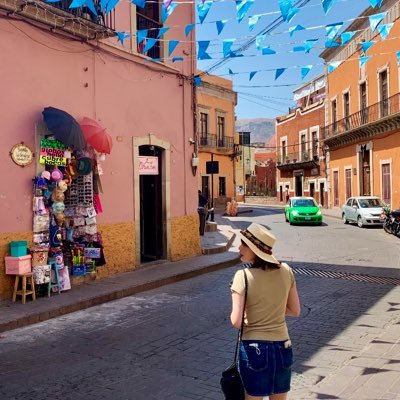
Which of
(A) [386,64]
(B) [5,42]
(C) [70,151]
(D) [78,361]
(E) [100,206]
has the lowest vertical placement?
(D) [78,361]

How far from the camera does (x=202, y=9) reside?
716 cm

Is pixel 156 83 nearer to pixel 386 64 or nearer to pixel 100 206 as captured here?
pixel 100 206

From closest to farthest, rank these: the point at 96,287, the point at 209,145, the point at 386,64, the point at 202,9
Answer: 1. the point at 202,9
2. the point at 96,287
3. the point at 386,64
4. the point at 209,145

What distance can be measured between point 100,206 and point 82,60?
9.56 feet

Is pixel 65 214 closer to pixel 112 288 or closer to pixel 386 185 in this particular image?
pixel 112 288

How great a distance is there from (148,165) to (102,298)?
13.5ft

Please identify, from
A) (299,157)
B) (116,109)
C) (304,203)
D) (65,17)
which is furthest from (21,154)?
(299,157)

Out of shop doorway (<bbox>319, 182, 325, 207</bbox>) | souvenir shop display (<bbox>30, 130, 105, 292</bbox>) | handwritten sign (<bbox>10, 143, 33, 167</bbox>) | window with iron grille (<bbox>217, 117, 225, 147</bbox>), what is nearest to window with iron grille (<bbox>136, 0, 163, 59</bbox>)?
souvenir shop display (<bbox>30, 130, 105, 292</bbox>)

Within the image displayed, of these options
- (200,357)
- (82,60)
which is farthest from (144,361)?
(82,60)

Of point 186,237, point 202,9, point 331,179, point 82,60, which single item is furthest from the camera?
point 331,179

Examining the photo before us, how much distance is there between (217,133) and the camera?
41281 millimetres

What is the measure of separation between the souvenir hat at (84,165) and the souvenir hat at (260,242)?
6.57 metres

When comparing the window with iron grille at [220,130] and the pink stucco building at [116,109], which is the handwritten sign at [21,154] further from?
the window with iron grille at [220,130]

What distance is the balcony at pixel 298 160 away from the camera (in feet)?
136
